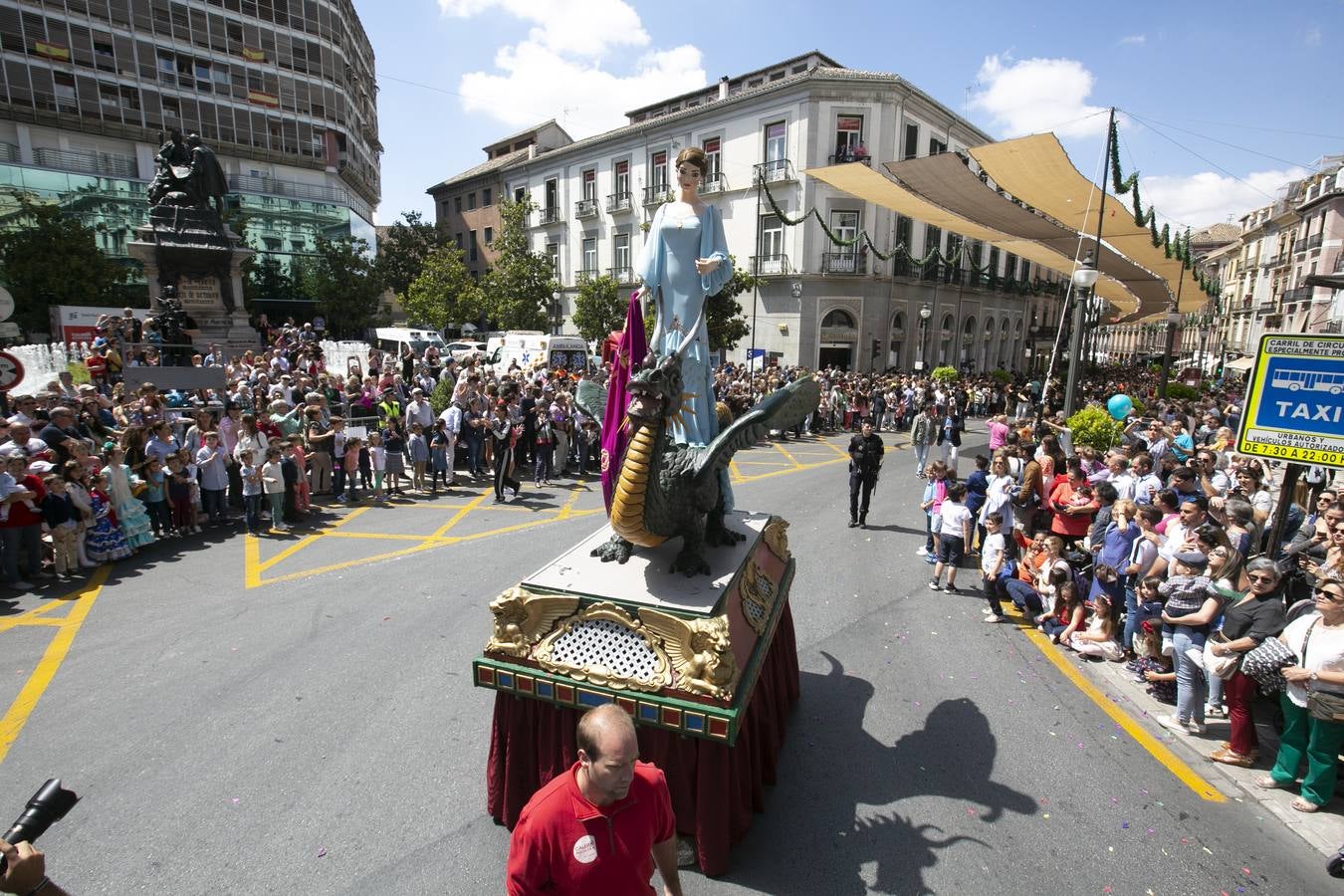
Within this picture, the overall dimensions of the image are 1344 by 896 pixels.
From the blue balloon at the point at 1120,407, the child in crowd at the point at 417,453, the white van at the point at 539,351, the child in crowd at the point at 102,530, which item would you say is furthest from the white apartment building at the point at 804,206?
the child in crowd at the point at 102,530

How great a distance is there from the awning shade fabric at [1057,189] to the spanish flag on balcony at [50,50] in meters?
43.5

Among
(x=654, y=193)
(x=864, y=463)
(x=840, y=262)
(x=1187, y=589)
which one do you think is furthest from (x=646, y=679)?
(x=654, y=193)

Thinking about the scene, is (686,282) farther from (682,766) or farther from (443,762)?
(443,762)

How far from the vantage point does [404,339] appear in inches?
1018

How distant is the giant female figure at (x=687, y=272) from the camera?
14.6 ft

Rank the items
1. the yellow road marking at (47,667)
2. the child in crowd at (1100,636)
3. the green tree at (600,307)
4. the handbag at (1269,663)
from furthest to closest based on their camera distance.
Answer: the green tree at (600,307)
the child in crowd at (1100,636)
the yellow road marking at (47,667)
the handbag at (1269,663)

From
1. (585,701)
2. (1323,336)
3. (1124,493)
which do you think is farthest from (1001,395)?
(585,701)

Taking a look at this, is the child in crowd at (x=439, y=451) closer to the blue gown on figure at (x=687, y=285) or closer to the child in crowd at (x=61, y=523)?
the child in crowd at (x=61, y=523)

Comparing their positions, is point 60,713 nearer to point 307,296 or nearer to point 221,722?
point 221,722

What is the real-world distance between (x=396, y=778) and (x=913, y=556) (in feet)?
22.3

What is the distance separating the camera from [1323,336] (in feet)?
15.6

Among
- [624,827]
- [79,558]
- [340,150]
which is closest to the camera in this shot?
[624,827]

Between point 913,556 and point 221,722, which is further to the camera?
point 913,556

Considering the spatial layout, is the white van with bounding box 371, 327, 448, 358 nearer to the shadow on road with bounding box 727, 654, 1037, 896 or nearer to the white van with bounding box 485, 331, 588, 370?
the white van with bounding box 485, 331, 588, 370
